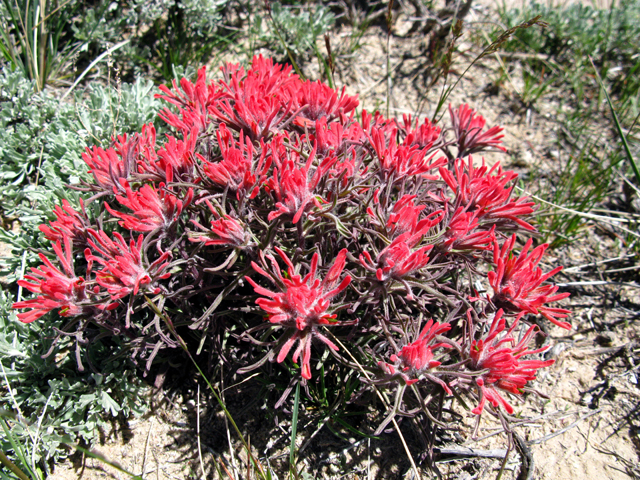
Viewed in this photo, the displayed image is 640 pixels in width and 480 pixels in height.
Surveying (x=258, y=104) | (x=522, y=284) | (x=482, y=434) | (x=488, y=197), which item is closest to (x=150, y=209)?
(x=258, y=104)

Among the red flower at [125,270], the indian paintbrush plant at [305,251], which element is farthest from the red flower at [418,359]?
the red flower at [125,270]

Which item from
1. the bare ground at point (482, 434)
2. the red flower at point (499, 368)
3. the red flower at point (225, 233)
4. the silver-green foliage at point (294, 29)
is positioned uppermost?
the silver-green foliage at point (294, 29)

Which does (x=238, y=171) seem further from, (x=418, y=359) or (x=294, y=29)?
(x=294, y=29)

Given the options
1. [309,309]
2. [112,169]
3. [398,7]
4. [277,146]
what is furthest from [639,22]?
[112,169]

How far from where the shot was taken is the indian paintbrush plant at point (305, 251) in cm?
187

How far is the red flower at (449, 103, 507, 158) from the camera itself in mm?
2693

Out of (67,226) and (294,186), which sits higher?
(294,186)

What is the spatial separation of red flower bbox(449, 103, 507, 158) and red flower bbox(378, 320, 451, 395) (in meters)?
1.36

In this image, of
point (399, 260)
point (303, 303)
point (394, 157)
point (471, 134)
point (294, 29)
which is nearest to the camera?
point (303, 303)

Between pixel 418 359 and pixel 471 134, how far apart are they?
61.4 inches

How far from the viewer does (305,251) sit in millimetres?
2223

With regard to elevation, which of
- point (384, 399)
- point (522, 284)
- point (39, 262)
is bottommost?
point (384, 399)

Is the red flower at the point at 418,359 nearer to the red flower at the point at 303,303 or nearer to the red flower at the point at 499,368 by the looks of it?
the red flower at the point at 499,368

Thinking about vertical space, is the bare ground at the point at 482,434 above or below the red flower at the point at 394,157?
below
